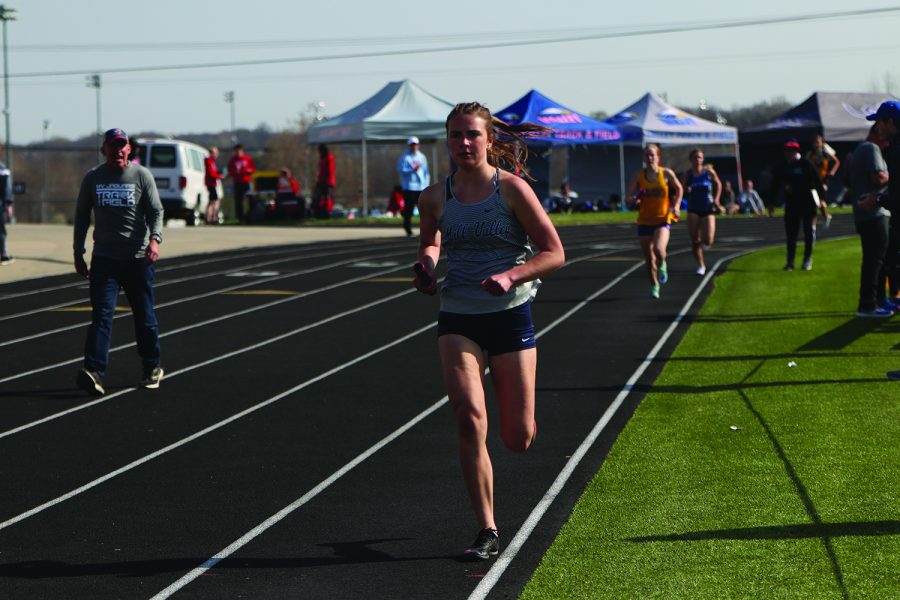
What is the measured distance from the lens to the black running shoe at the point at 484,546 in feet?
19.1

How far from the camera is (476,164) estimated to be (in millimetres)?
5828

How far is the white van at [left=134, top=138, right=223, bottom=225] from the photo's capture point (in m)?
37.6

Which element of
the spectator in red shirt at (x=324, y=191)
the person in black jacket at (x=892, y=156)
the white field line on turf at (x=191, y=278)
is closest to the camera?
the person in black jacket at (x=892, y=156)

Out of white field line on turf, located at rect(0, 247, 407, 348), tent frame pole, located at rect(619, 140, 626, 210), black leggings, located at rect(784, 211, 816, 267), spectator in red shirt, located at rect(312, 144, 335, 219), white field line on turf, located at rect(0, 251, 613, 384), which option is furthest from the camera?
tent frame pole, located at rect(619, 140, 626, 210)

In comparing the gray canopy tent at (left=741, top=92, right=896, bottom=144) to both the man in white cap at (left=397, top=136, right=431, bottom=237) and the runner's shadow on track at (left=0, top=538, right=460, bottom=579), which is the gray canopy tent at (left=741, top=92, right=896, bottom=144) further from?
the runner's shadow on track at (left=0, top=538, right=460, bottom=579)

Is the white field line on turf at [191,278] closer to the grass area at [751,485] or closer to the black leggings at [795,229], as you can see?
the black leggings at [795,229]

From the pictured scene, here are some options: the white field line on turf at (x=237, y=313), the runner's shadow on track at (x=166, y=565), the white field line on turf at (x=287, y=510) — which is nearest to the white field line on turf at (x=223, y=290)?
the white field line on turf at (x=237, y=313)

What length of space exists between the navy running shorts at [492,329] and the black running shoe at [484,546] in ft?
2.47

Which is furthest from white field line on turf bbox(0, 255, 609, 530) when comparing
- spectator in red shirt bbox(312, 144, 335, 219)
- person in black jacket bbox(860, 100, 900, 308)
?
spectator in red shirt bbox(312, 144, 335, 219)

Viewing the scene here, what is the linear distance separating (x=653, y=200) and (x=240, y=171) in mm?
23047

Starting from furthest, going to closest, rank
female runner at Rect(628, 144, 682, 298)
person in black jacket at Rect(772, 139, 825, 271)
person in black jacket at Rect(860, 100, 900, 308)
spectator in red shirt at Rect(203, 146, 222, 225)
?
1. spectator in red shirt at Rect(203, 146, 222, 225)
2. person in black jacket at Rect(772, 139, 825, 271)
3. female runner at Rect(628, 144, 682, 298)
4. person in black jacket at Rect(860, 100, 900, 308)

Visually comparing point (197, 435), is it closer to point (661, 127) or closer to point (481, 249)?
point (481, 249)

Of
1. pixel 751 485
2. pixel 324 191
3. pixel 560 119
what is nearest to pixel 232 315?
pixel 751 485

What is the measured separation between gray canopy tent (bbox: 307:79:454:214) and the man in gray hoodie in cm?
2757
